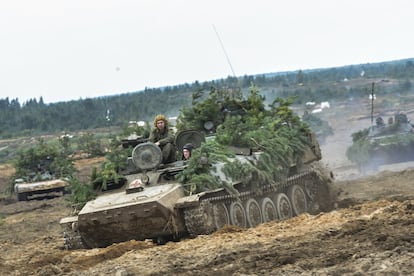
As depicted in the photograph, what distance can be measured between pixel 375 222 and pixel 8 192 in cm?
2342

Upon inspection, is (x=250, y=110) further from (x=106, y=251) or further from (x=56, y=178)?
(x=56, y=178)

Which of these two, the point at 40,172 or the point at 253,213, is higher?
the point at 253,213

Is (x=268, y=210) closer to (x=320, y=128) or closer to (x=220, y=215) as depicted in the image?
(x=220, y=215)

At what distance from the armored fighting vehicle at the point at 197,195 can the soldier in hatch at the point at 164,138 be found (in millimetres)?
193

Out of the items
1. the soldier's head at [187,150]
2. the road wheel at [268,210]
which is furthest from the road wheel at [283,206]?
the soldier's head at [187,150]

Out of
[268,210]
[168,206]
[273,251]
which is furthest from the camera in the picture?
[268,210]

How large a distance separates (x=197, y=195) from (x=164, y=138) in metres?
2.56

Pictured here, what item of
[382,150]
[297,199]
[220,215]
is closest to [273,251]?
[220,215]

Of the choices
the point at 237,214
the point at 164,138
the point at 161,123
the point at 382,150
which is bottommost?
the point at 382,150

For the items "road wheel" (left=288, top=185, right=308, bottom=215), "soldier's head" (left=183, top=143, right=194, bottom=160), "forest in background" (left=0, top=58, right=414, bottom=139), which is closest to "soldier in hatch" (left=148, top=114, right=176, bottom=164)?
"soldier's head" (left=183, top=143, right=194, bottom=160)

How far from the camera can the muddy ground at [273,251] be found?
8.79 metres

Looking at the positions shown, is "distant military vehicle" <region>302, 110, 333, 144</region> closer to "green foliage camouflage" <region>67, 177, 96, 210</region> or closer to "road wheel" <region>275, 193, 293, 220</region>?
"road wheel" <region>275, 193, 293, 220</region>

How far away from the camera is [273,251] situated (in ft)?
32.6

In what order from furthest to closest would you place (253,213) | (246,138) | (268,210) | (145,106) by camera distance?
(145,106) → (246,138) → (268,210) → (253,213)
